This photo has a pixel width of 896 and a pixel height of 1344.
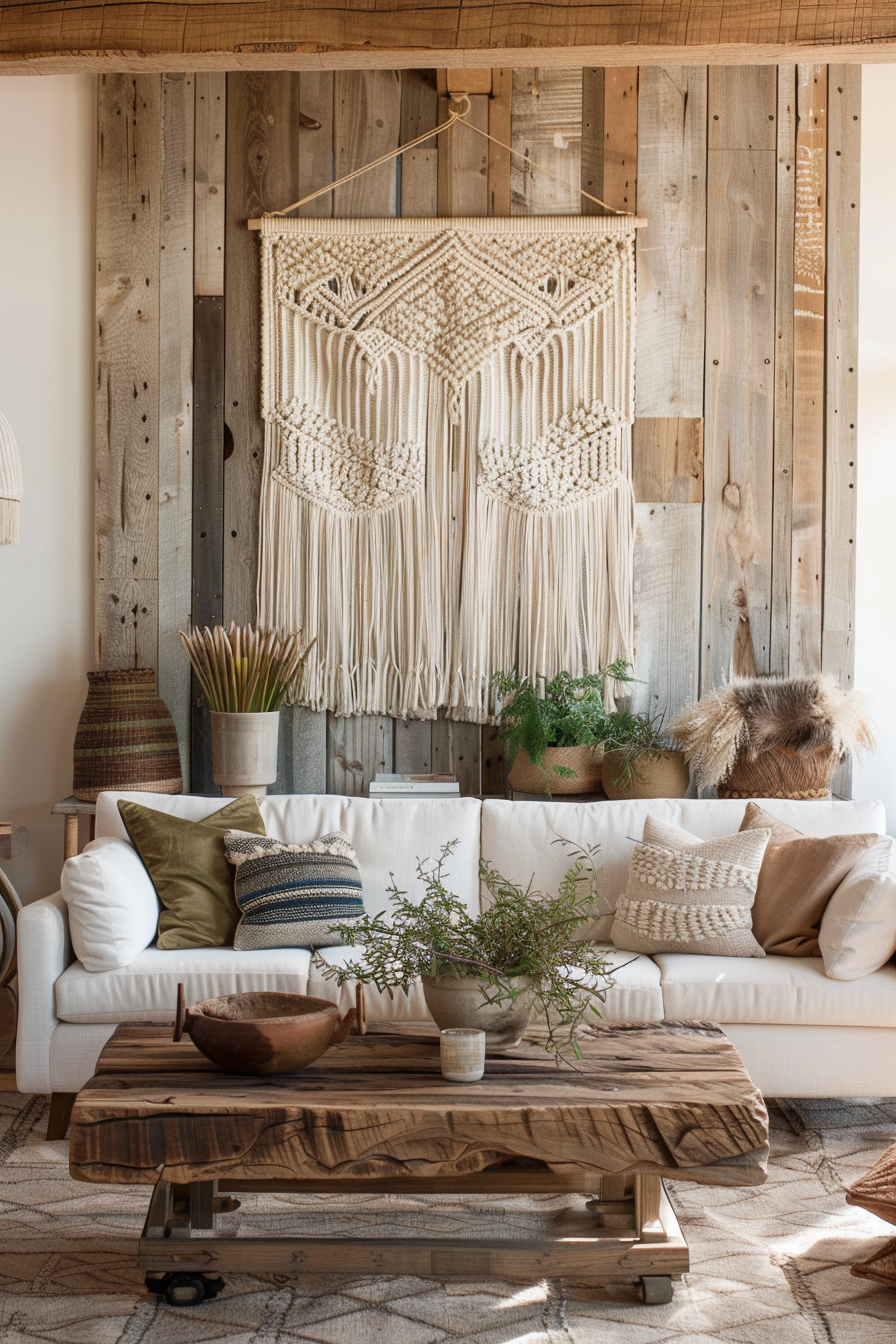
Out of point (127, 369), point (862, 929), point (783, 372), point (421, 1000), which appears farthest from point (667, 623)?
point (127, 369)

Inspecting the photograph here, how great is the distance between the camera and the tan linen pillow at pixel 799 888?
300 cm

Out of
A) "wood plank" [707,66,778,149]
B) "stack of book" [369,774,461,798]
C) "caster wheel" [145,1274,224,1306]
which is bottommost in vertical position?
"caster wheel" [145,1274,224,1306]

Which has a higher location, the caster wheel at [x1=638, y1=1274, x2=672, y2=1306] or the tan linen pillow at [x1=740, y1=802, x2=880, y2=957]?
the tan linen pillow at [x1=740, y1=802, x2=880, y2=957]

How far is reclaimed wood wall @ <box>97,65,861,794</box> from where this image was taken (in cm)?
387

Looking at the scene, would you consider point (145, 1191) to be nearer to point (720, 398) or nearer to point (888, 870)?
point (888, 870)

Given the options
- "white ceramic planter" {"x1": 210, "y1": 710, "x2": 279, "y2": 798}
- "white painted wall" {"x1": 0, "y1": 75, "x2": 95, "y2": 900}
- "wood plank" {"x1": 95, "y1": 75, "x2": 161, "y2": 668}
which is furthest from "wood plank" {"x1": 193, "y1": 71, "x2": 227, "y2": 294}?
"white ceramic planter" {"x1": 210, "y1": 710, "x2": 279, "y2": 798}

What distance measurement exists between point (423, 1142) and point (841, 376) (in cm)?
290

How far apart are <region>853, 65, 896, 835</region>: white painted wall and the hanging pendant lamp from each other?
2.58m

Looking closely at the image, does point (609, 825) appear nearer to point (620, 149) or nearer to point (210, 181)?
point (620, 149)

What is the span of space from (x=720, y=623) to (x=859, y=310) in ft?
3.56

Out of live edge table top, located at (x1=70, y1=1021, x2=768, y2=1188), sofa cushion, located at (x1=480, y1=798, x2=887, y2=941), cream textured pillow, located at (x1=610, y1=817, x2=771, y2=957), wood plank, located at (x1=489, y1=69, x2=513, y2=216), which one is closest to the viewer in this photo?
live edge table top, located at (x1=70, y1=1021, x2=768, y2=1188)

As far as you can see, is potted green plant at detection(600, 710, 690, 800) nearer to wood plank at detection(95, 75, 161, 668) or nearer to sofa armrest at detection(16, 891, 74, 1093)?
wood plank at detection(95, 75, 161, 668)

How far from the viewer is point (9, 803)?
13.1 feet

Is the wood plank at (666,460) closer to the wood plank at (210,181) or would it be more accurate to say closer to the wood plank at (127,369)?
the wood plank at (210,181)
